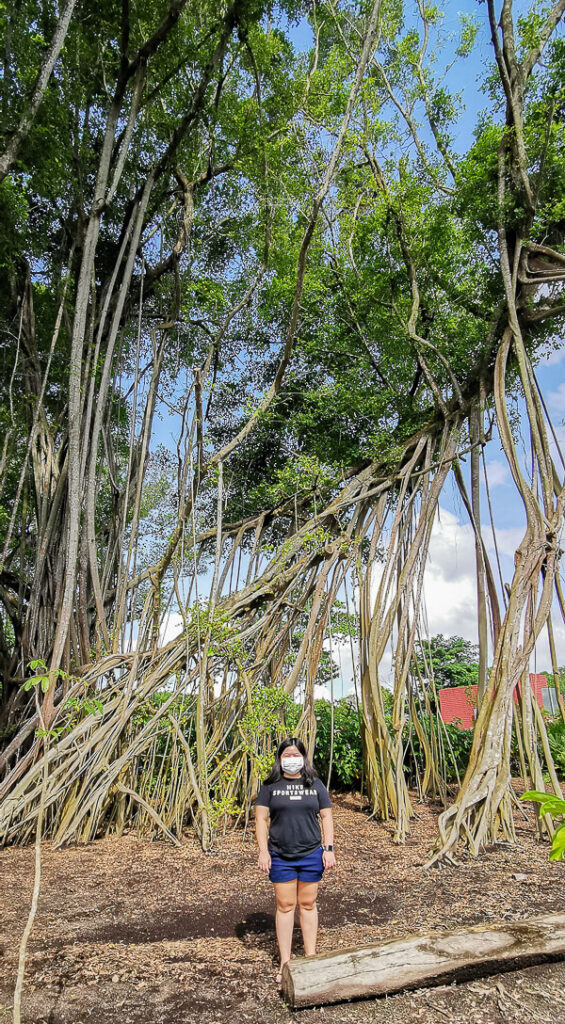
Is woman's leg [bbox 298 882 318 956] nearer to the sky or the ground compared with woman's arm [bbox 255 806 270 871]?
nearer to the ground

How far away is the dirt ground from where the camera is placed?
5.18 ft

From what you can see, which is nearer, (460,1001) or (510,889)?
(460,1001)

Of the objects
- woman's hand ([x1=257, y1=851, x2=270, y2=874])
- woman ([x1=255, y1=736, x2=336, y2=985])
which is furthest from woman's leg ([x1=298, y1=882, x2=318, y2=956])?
woman's hand ([x1=257, y1=851, x2=270, y2=874])

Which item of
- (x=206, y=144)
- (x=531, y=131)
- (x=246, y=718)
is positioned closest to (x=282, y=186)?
(x=206, y=144)

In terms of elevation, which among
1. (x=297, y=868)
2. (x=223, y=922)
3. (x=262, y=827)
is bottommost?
(x=223, y=922)

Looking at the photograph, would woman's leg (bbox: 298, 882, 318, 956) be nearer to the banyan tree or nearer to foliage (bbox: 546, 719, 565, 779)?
the banyan tree

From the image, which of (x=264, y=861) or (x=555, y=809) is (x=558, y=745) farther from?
(x=555, y=809)

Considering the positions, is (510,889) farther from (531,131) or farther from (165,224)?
(165,224)

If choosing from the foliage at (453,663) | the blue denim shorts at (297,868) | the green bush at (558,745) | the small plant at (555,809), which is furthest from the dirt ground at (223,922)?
the foliage at (453,663)

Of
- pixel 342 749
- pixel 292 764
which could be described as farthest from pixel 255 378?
pixel 292 764

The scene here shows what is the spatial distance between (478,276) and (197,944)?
5295 millimetres

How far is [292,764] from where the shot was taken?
1.96 metres

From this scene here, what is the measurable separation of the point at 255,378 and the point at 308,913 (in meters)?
5.21

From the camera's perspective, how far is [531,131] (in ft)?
13.7
